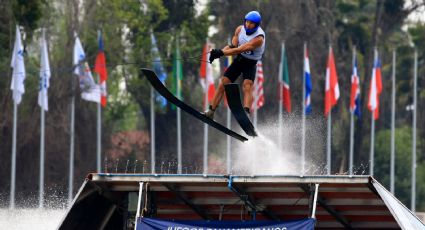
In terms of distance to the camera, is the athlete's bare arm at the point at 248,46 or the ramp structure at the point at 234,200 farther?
the athlete's bare arm at the point at 248,46

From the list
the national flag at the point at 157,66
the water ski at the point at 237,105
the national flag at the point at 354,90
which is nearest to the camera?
the water ski at the point at 237,105

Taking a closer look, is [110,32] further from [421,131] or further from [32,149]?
[421,131]

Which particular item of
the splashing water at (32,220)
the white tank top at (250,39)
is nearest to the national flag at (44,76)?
the splashing water at (32,220)

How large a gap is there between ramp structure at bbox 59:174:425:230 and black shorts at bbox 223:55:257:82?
1.67 metres

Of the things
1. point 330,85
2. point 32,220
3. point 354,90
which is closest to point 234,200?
point 32,220

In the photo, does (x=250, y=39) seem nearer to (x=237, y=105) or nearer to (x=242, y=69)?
(x=242, y=69)

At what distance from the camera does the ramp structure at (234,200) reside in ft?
60.2

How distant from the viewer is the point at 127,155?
67188 millimetres

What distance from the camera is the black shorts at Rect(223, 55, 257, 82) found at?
19.7m

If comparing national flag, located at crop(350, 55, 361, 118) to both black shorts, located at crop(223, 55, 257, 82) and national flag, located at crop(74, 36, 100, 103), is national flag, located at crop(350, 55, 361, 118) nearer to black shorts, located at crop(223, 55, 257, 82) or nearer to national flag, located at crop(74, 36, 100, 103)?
national flag, located at crop(74, 36, 100, 103)

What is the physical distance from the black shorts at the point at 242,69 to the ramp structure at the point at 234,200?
167 cm

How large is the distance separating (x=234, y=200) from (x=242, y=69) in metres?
2.12

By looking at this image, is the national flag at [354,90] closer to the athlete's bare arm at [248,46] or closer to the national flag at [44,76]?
the national flag at [44,76]

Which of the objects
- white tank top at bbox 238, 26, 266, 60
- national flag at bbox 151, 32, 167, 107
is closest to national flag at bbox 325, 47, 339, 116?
national flag at bbox 151, 32, 167, 107
